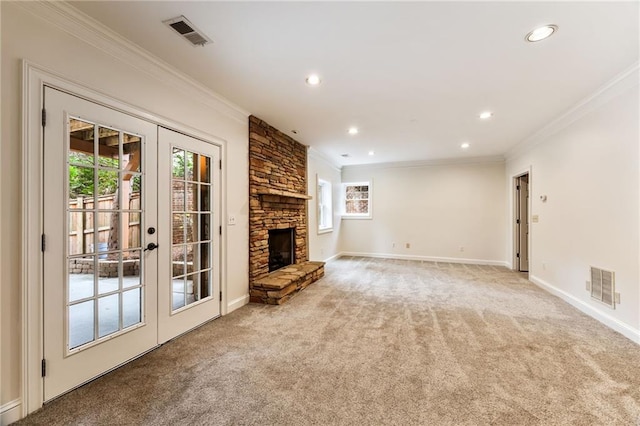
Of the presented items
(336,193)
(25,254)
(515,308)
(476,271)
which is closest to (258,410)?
(25,254)

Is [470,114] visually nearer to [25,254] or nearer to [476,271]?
[476,271]

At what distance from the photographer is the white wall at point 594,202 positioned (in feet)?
8.80

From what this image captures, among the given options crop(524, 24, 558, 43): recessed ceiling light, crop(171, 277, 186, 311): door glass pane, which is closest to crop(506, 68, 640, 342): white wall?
crop(524, 24, 558, 43): recessed ceiling light

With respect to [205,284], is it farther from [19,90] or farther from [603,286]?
[603,286]

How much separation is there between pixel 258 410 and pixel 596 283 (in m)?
3.81

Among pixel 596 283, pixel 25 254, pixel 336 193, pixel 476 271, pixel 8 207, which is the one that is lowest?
pixel 476 271

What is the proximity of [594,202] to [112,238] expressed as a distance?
191 inches

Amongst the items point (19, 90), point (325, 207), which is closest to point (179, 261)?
point (19, 90)

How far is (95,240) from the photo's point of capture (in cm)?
204

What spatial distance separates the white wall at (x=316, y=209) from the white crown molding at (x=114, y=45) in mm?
3071

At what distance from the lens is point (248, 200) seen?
374 cm

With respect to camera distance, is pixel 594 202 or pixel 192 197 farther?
pixel 594 202

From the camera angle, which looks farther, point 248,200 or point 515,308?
point 248,200

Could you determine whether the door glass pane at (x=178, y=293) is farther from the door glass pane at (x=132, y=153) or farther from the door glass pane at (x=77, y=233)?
the door glass pane at (x=132, y=153)
